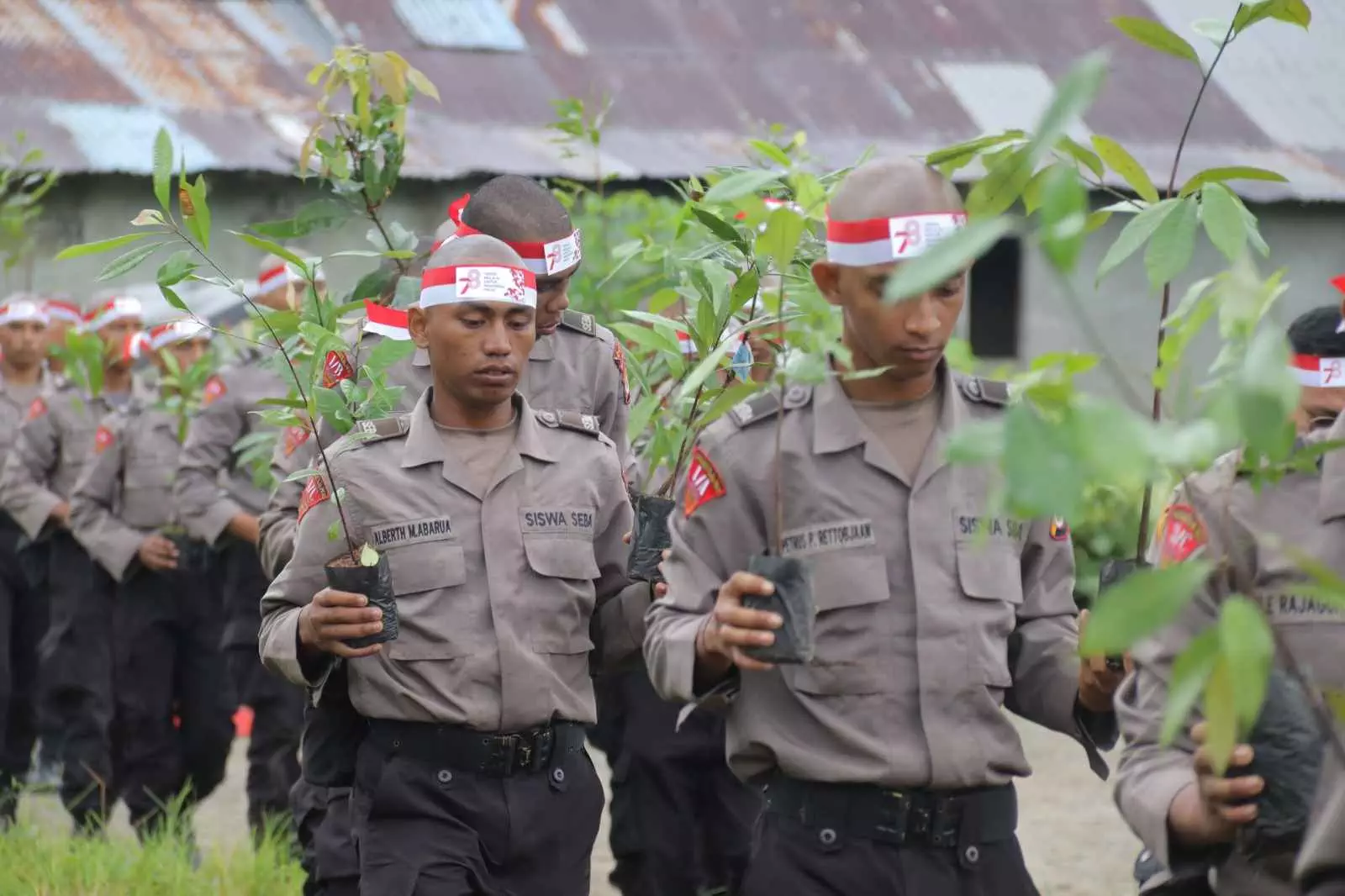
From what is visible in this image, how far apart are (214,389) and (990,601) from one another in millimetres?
5699

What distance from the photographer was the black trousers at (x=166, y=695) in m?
8.59

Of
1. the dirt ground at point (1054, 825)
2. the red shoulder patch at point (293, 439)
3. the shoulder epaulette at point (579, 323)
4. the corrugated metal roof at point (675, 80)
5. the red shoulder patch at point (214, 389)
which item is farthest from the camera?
the corrugated metal roof at point (675, 80)

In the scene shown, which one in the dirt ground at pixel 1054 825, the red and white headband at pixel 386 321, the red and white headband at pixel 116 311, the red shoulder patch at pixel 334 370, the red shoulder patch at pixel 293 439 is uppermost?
the red and white headband at pixel 116 311

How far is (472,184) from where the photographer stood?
16656mm

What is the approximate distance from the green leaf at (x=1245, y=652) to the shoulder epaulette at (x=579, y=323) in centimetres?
391

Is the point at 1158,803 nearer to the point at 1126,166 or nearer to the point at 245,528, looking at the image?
the point at 1126,166

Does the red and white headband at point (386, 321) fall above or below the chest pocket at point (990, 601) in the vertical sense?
above

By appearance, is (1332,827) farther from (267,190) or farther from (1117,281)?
(1117,281)

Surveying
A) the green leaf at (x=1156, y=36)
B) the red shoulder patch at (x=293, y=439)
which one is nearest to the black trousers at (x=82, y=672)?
the red shoulder patch at (x=293, y=439)

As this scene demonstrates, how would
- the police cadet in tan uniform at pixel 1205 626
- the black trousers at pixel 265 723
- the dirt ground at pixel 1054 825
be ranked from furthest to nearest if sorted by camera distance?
the black trousers at pixel 265 723
the dirt ground at pixel 1054 825
the police cadet in tan uniform at pixel 1205 626

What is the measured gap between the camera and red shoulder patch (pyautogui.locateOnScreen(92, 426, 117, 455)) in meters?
9.21

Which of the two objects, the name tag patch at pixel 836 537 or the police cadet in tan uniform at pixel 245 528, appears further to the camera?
the police cadet in tan uniform at pixel 245 528

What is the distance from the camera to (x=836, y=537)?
3760mm

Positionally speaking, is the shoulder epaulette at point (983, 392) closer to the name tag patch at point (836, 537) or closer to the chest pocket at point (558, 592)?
the name tag patch at point (836, 537)
